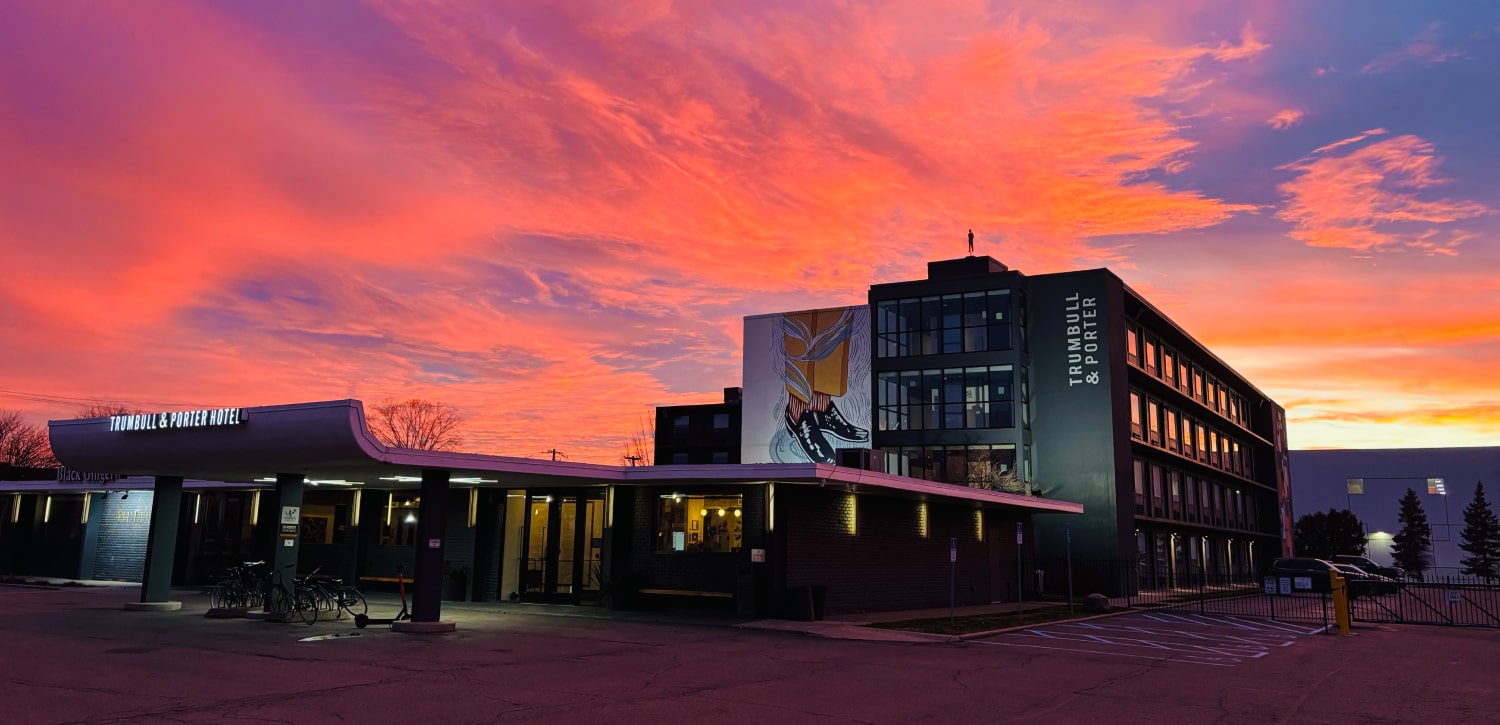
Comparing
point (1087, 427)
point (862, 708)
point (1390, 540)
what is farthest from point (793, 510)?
point (1390, 540)

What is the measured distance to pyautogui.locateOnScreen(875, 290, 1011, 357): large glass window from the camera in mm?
52500

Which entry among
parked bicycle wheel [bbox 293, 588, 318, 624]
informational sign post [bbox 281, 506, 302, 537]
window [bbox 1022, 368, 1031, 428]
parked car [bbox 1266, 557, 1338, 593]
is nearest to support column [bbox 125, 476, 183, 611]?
informational sign post [bbox 281, 506, 302, 537]

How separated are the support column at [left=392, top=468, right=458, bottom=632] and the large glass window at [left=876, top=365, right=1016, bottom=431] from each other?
34727mm

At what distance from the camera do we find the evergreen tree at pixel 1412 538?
90250mm

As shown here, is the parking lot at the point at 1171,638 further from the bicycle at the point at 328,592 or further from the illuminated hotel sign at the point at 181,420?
the illuminated hotel sign at the point at 181,420

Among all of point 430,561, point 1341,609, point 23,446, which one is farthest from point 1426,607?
point 23,446

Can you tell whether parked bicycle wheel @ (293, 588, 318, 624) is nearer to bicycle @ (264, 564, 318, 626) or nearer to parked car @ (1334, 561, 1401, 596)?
bicycle @ (264, 564, 318, 626)

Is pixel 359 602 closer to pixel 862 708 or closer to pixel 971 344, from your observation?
pixel 862 708

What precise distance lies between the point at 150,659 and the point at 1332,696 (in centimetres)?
1740

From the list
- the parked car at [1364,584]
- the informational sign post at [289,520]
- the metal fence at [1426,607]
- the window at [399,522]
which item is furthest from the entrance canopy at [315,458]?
the parked car at [1364,584]

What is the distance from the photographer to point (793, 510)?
2652 cm

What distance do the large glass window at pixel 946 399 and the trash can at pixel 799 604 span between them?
91.1ft

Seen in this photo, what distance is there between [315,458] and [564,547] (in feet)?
32.6

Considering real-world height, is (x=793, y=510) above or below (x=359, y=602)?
above
